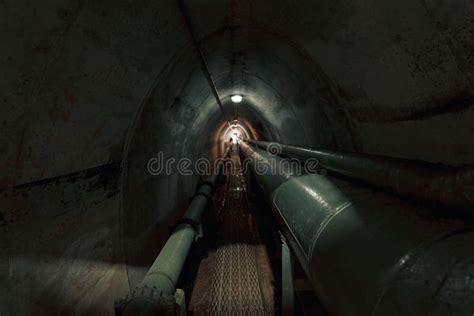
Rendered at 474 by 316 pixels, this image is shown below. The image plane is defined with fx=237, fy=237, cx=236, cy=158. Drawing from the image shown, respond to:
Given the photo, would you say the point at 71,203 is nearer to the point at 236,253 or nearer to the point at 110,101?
the point at 110,101

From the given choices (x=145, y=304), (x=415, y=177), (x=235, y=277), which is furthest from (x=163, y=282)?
(x=415, y=177)

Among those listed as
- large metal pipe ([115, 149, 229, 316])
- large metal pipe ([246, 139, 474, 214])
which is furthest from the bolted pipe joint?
large metal pipe ([246, 139, 474, 214])

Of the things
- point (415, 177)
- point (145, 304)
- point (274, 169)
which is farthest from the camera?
point (274, 169)

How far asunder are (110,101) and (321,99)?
2316 millimetres

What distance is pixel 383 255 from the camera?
0.82 meters

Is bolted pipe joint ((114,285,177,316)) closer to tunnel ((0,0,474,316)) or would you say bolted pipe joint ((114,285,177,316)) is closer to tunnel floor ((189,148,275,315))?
tunnel ((0,0,474,316))

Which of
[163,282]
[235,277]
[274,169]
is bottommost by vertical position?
[235,277]

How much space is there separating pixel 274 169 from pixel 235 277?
7.41ft

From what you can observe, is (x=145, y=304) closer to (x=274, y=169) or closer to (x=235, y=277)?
(x=274, y=169)

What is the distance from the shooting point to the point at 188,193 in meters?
5.75

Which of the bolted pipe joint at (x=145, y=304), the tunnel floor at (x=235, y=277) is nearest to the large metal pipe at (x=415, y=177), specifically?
the bolted pipe joint at (x=145, y=304)

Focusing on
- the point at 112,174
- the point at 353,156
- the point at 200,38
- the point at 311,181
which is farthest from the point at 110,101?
the point at 353,156

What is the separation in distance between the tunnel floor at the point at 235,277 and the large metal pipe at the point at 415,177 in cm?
253

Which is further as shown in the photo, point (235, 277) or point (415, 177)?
point (235, 277)
